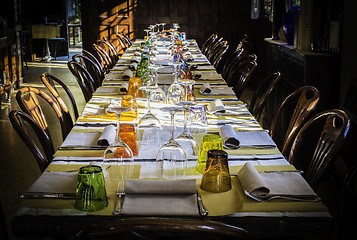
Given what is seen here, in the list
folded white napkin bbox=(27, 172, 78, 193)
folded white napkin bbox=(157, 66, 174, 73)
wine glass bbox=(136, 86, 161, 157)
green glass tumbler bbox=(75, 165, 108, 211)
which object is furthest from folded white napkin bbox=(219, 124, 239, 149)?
folded white napkin bbox=(157, 66, 174, 73)

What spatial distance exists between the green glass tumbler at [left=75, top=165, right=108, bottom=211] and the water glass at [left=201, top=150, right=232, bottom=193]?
394mm

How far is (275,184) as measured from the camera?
1.83 meters

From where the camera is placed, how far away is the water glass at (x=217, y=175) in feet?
5.86

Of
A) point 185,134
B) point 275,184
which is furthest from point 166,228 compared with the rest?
point 185,134

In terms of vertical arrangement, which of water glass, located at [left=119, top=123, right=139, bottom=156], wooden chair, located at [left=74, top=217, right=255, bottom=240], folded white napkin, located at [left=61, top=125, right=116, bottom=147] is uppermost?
wooden chair, located at [left=74, top=217, right=255, bottom=240]

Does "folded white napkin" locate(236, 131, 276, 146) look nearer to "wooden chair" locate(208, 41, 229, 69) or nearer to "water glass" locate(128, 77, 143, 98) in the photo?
"water glass" locate(128, 77, 143, 98)

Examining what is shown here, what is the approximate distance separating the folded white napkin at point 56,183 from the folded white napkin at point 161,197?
23 centimetres

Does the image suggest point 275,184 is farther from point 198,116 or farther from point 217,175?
point 198,116

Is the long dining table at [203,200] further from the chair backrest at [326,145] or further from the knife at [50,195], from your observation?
the chair backrest at [326,145]

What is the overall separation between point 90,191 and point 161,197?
0.24 m

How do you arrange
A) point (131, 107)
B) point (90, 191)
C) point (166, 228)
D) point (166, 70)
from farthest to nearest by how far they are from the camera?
point (166, 70) → point (131, 107) → point (90, 191) → point (166, 228)

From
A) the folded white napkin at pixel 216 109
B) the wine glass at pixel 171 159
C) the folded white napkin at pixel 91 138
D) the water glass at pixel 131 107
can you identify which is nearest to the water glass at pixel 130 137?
the folded white napkin at pixel 91 138

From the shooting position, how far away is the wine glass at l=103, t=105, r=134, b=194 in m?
1.91

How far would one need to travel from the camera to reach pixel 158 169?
1.99m
